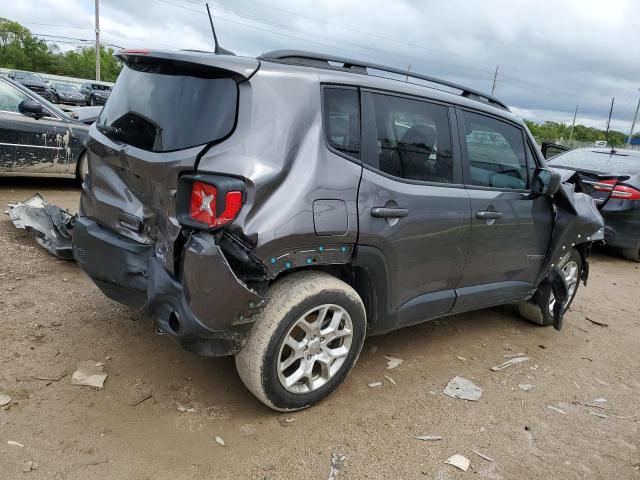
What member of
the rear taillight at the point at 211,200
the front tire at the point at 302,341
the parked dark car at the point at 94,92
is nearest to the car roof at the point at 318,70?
the rear taillight at the point at 211,200

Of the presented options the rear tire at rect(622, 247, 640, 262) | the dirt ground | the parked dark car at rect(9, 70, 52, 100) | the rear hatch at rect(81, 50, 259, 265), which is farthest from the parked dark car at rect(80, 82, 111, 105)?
the rear hatch at rect(81, 50, 259, 265)

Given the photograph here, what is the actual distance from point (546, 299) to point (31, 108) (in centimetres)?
663

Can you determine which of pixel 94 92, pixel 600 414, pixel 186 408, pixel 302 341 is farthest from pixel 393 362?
pixel 94 92

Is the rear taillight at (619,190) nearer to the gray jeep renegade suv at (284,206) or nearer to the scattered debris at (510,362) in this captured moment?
the scattered debris at (510,362)

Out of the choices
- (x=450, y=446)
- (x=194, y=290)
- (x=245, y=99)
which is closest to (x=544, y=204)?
(x=450, y=446)

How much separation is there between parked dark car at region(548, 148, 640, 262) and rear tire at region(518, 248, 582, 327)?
256 centimetres

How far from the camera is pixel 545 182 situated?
3799 mm

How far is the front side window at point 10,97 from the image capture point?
682 centimetres

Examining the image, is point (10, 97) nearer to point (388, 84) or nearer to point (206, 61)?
point (206, 61)

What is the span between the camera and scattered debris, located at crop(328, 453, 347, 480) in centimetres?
246

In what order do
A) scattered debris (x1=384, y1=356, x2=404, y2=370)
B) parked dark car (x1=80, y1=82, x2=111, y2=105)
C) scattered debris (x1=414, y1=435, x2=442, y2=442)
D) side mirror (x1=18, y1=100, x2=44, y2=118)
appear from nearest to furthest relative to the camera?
scattered debris (x1=414, y1=435, x2=442, y2=442) → scattered debris (x1=384, y1=356, x2=404, y2=370) → side mirror (x1=18, y1=100, x2=44, y2=118) → parked dark car (x1=80, y1=82, x2=111, y2=105)

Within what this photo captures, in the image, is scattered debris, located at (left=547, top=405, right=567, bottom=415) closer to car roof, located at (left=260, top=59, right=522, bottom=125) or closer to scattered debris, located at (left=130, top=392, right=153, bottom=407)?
car roof, located at (left=260, top=59, right=522, bottom=125)

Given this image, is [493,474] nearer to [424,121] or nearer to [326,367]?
[326,367]

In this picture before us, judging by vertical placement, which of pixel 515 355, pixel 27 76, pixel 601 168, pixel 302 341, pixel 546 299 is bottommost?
pixel 515 355
